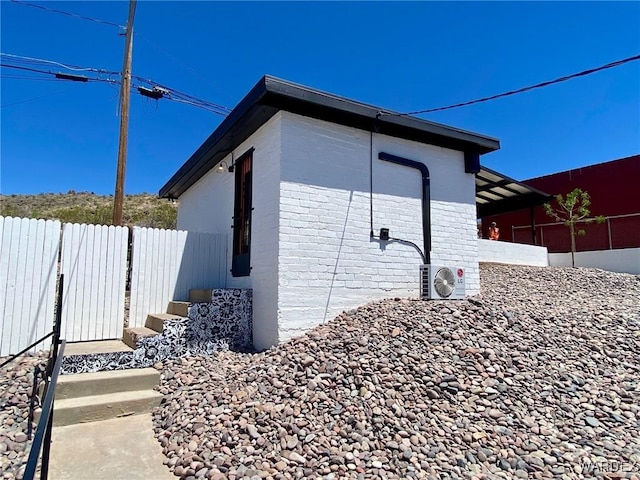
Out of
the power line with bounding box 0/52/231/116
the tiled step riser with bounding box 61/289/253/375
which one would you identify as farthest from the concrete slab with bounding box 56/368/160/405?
the power line with bounding box 0/52/231/116

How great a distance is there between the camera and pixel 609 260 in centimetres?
1242

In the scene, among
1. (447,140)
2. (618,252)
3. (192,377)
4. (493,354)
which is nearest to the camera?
(493,354)

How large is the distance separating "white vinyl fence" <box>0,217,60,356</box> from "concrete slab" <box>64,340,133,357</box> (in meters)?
0.46

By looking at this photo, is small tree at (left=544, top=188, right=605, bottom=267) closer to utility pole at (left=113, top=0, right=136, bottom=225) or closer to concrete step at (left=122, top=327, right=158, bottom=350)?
concrete step at (left=122, top=327, right=158, bottom=350)

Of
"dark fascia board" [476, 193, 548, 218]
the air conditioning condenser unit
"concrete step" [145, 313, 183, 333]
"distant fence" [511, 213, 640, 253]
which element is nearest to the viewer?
"concrete step" [145, 313, 183, 333]

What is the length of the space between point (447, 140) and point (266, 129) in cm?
332

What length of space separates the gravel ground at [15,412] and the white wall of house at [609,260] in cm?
1457

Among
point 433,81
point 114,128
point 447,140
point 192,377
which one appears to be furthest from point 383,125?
point 114,128

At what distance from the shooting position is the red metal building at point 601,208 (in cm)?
1387

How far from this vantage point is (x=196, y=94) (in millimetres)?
11398

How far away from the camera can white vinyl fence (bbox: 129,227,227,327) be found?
6.06 m

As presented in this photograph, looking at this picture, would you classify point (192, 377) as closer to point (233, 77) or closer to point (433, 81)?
point (433, 81)

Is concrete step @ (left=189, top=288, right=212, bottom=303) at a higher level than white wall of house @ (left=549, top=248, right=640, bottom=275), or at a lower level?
lower

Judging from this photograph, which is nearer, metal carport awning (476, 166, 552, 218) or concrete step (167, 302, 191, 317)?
concrete step (167, 302, 191, 317)
